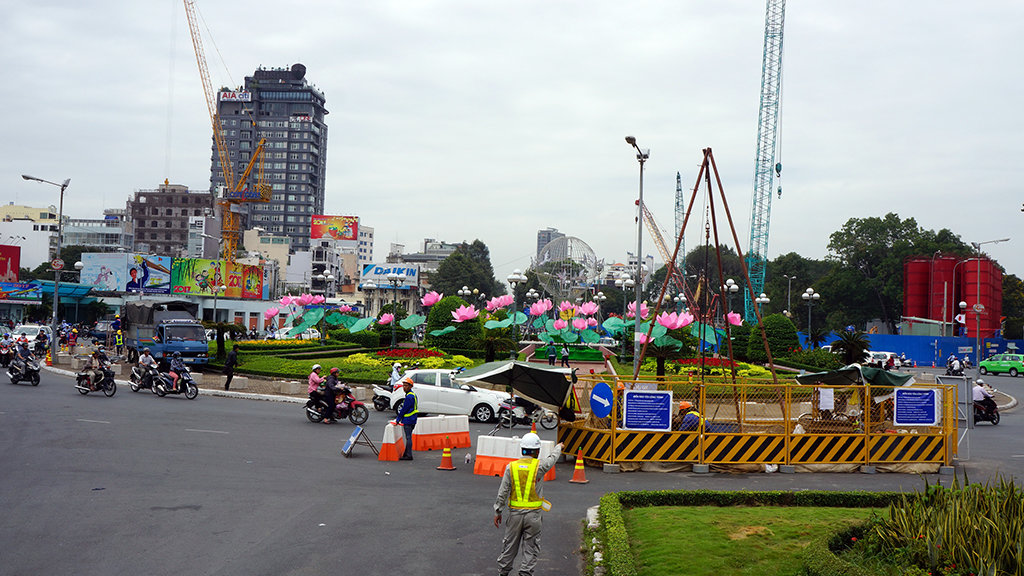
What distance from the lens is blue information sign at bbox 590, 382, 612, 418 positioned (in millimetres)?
15664

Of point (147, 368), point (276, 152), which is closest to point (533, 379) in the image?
point (147, 368)

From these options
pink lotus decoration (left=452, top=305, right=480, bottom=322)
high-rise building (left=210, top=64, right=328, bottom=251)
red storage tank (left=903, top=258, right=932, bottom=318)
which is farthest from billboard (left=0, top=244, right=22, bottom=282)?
high-rise building (left=210, top=64, right=328, bottom=251)

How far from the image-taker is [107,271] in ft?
238

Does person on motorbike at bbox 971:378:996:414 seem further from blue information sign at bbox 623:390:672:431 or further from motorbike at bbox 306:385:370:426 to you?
motorbike at bbox 306:385:370:426

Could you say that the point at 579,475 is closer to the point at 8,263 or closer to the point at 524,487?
the point at 524,487

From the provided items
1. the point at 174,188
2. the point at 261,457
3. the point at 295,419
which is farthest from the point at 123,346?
the point at 174,188

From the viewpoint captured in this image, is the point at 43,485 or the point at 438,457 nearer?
the point at 43,485

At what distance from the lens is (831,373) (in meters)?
18.5

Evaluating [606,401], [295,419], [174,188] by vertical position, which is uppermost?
[174,188]

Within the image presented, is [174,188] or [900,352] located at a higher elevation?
[174,188]

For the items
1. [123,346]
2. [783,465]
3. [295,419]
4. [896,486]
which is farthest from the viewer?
[123,346]

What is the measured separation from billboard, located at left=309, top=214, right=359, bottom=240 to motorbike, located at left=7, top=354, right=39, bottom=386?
101118 mm

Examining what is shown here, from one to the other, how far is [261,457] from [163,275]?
62475 millimetres

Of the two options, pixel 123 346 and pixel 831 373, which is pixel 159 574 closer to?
pixel 831 373
